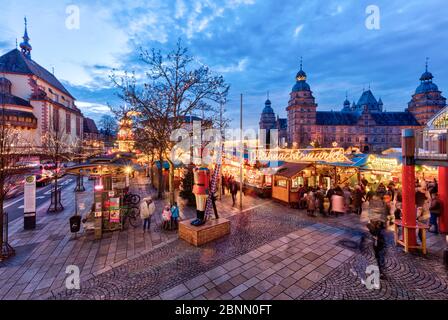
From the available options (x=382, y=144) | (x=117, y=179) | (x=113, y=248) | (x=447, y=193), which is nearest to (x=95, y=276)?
(x=113, y=248)

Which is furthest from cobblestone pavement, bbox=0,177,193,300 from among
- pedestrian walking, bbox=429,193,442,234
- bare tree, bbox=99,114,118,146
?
bare tree, bbox=99,114,118,146

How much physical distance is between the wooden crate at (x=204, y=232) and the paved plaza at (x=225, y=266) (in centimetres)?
30

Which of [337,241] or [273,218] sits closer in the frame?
[337,241]

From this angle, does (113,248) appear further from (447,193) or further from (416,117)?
(416,117)

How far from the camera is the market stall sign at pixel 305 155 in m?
14.2

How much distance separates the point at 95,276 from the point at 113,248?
2066 millimetres

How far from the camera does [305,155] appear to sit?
15.6 meters

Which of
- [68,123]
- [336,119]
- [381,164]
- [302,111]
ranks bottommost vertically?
[381,164]

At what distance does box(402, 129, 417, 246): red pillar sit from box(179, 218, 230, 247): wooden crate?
6952mm

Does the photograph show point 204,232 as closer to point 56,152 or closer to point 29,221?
point 29,221

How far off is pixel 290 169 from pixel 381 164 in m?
6.24

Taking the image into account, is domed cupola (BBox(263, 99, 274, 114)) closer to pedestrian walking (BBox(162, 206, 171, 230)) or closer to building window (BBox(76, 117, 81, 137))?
building window (BBox(76, 117, 81, 137))

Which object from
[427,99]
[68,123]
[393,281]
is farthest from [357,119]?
[68,123]

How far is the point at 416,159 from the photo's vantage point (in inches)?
298
